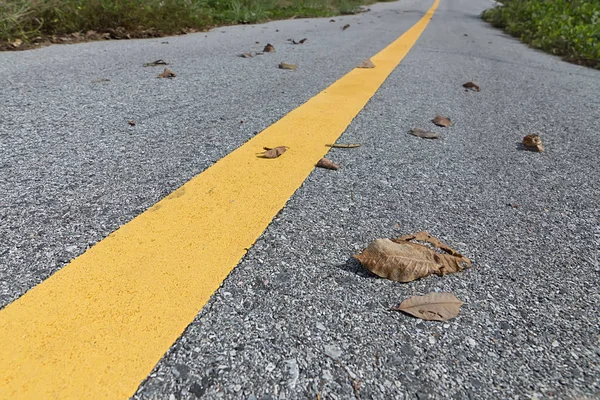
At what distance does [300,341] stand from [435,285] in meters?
0.34

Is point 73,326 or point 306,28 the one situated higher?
point 73,326

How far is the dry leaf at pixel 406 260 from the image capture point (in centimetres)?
97

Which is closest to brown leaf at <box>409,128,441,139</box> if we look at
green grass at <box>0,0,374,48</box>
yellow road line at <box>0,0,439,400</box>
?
yellow road line at <box>0,0,439,400</box>

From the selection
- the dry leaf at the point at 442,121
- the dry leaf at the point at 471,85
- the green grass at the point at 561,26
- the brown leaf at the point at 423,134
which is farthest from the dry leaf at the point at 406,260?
the green grass at the point at 561,26

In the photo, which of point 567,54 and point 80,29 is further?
point 567,54

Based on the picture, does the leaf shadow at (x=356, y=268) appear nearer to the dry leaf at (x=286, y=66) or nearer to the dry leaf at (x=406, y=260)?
the dry leaf at (x=406, y=260)

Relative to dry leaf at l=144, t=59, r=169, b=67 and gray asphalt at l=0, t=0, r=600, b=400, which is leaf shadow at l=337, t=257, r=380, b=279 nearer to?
gray asphalt at l=0, t=0, r=600, b=400

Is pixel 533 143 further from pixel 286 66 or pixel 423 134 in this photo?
pixel 286 66

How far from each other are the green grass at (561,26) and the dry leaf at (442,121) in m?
3.43

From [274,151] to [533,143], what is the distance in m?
1.13

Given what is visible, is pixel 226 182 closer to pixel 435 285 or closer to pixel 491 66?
pixel 435 285

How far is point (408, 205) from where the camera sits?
1.29 metres

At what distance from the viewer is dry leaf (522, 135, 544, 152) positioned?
1.86m

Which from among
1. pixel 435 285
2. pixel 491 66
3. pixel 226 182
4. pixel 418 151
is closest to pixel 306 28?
pixel 491 66
